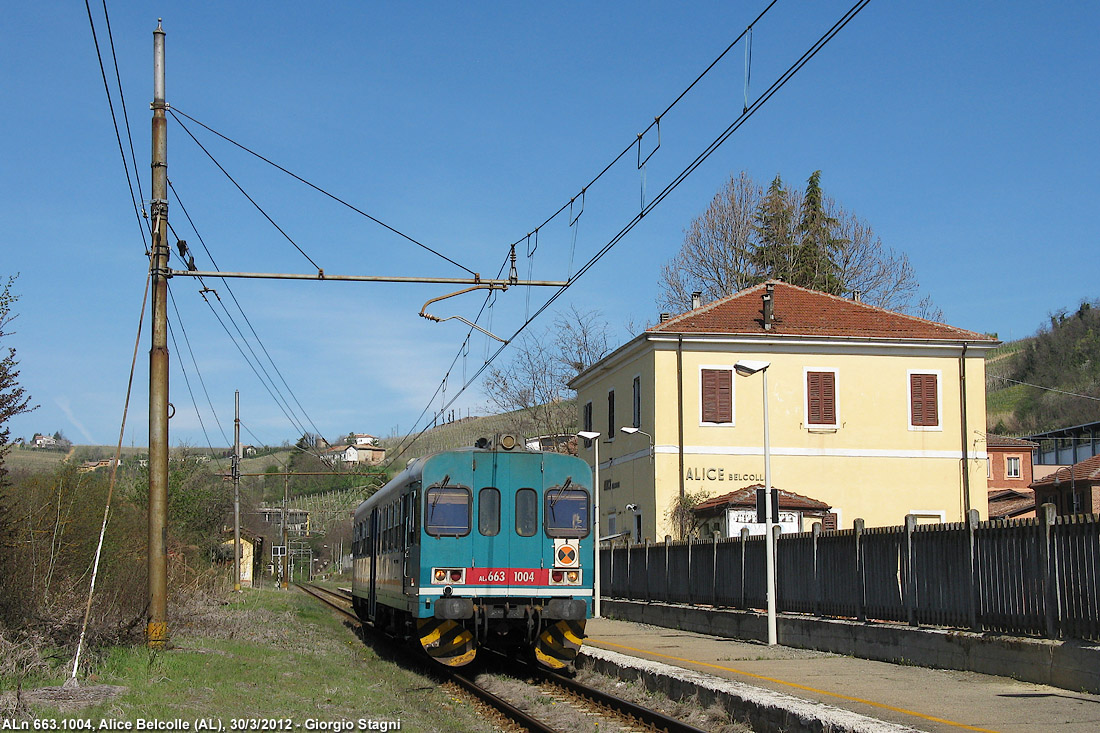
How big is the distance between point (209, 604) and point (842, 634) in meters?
14.0

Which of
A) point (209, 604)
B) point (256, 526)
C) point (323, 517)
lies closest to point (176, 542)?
point (209, 604)

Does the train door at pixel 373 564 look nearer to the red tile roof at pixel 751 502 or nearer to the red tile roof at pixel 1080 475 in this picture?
the red tile roof at pixel 751 502

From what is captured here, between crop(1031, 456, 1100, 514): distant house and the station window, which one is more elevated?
the station window

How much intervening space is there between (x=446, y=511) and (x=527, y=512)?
115cm

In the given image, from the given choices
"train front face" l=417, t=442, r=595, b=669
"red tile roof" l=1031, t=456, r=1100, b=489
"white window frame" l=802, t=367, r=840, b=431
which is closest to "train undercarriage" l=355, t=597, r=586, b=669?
"train front face" l=417, t=442, r=595, b=669

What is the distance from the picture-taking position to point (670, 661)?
14.5m

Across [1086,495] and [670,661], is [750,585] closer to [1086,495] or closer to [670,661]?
[670,661]

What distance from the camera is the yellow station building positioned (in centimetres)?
3181

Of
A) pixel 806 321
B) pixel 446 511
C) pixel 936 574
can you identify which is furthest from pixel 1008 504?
pixel 446 511

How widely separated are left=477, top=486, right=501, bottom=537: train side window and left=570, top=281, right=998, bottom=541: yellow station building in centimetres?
1683

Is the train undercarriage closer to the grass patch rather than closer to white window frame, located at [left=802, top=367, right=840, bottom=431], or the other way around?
the grass patch

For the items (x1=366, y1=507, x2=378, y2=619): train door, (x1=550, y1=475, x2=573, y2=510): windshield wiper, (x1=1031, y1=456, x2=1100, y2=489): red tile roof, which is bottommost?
(x1=366, y1=507, x2=378, y2=619): train door

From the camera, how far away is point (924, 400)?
32875 mm

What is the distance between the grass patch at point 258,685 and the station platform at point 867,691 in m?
2.77
